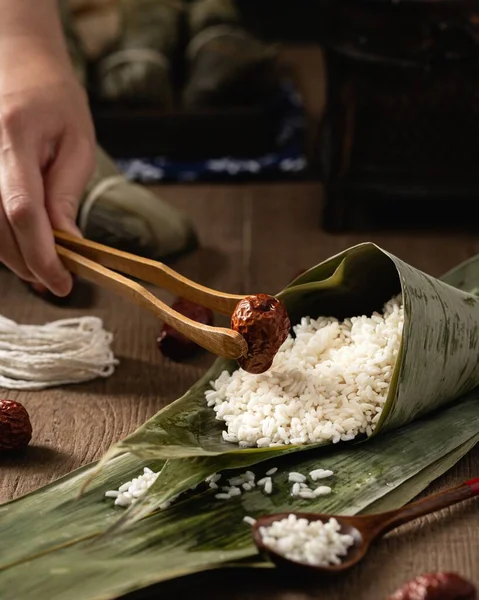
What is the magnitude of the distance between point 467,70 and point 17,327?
3.58ft

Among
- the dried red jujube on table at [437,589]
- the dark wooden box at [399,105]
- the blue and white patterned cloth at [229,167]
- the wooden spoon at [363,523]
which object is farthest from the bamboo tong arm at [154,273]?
the blue and white patterned cloth at [229,167]

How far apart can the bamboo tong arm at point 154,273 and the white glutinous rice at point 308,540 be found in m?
0.37

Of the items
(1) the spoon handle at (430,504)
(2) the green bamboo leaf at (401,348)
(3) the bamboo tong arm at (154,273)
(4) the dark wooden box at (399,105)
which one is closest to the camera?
(1) the spoon handle at (430,504)

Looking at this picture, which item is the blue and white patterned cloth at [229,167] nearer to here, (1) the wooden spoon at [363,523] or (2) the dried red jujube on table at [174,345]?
(2) the dried red jujube on table at [174,345]

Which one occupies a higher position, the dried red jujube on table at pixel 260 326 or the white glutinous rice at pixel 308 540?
the dried red jujube on table at pixel 260 326

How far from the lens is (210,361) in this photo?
1.60 m

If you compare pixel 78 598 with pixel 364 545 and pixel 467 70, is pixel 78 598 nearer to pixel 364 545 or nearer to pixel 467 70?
pixel 364 545

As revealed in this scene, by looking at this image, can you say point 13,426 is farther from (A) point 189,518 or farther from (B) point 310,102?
(B) point 310,102

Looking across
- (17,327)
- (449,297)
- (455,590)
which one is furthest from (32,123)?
(455,590)

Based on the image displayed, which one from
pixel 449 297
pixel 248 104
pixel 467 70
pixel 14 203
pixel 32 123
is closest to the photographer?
pixel 449 297

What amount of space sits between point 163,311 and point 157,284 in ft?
0.41

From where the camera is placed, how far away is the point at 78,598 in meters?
0.97

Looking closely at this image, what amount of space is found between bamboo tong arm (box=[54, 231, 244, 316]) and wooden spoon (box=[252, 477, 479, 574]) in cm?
37

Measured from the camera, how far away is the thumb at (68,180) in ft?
5.10
